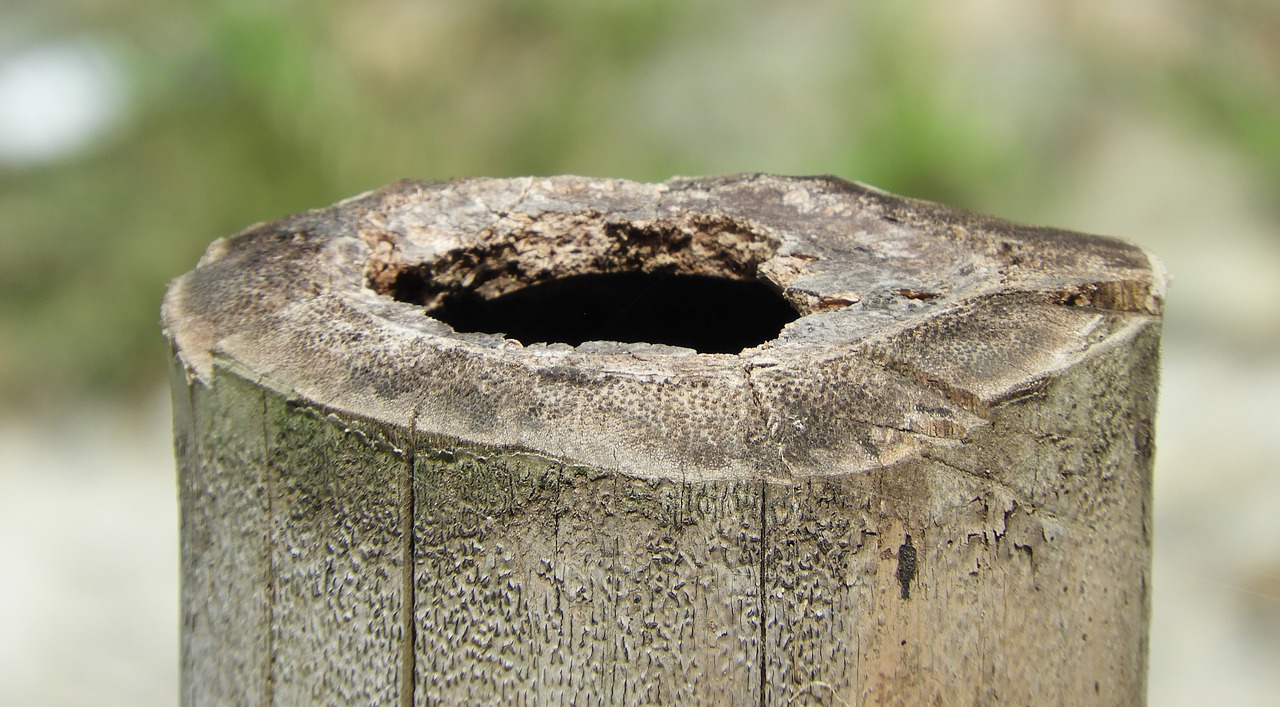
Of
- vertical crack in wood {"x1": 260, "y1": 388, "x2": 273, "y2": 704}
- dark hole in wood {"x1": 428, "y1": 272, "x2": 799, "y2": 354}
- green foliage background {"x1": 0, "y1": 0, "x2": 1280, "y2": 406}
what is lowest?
vertical crack in wood {"x1": 260, "y1": 388, "x2": 273, "y2": 704}

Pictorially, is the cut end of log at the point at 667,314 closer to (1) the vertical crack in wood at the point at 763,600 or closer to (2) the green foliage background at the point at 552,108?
(1) the vertical crack in wood at the point at 763,600

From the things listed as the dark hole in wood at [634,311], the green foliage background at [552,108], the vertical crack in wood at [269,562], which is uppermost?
the green foliage background at [552,108]

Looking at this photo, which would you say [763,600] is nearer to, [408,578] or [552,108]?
[408,578]

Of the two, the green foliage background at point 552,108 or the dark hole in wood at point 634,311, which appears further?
the green foliage background at point 552,108

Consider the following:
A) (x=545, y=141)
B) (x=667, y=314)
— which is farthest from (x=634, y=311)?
(x=545, y=141)

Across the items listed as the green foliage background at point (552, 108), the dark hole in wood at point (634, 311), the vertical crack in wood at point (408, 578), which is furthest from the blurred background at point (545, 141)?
the vertical crack in wood at point (408, 578)

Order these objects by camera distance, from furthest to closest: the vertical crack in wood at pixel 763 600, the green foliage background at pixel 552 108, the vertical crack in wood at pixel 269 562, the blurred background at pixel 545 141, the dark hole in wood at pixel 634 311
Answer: the green foliage background at pixel 552 108, the blurred background at pixel 545 141, the dark hole in wood at pixel 634 311, the vertical crack in wood at pixel 269 562, the vertical crack in wood at pixel 763 600

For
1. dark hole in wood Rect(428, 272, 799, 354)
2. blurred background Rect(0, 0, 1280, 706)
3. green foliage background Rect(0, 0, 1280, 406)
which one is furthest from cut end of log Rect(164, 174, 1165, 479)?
green foliage background Rect(0, 0, 1280, 406)

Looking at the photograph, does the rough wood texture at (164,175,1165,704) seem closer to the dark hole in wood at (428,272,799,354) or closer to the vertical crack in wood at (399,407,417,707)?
the vertical crack in wood at (399,407,417,707)
